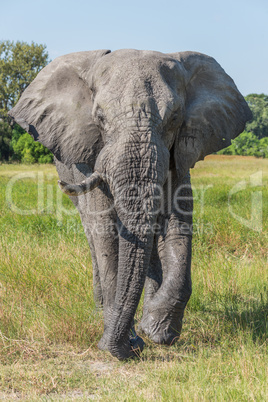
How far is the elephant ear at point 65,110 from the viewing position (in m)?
3.70

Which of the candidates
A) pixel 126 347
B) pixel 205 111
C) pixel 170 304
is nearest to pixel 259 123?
pixel 205 111

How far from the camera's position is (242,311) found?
4488 millimetres

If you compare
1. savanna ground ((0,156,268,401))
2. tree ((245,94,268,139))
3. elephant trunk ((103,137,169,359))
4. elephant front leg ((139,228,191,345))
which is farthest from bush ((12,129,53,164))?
elephant trunk ((103,137,169,359))

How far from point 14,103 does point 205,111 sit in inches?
1521

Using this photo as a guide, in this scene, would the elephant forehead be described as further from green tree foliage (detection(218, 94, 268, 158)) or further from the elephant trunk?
green tree foliage (detection(218, 94, 268, 158))

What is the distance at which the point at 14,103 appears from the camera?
4066 cm

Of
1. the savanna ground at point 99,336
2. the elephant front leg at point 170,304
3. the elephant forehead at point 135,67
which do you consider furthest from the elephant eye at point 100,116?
the savanna ground at point 99,336

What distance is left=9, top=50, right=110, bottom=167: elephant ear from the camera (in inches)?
146

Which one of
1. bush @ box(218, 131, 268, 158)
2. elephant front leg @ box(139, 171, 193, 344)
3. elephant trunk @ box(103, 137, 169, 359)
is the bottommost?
bush @ box(218, 131, 268, 158)

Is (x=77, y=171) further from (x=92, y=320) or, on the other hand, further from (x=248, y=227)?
(x=248, y=227)

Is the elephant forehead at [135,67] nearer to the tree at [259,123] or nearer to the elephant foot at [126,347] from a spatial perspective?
the elephant foot at [126,347]

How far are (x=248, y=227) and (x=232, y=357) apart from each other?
4.69 m

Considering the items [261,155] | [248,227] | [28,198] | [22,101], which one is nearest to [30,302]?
[22,101]

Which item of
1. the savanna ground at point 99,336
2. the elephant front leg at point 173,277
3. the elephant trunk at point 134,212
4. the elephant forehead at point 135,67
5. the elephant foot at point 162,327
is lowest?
the savanna ground at point 99,336
